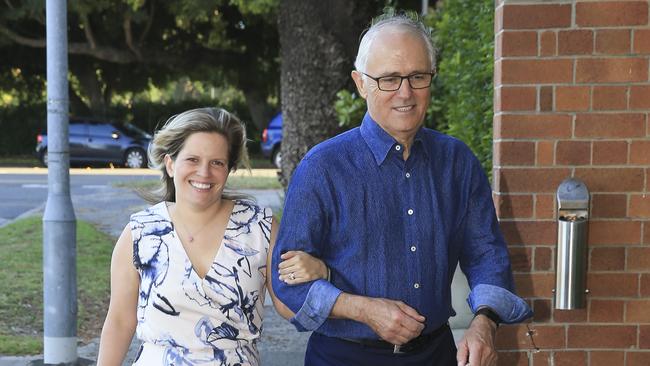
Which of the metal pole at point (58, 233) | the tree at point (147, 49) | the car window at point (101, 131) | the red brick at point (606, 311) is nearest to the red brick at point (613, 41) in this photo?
the red brick at point (606, 311)

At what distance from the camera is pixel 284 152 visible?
1087 cm

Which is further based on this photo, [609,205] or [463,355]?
[609,205]

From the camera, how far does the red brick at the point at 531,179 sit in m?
3.68

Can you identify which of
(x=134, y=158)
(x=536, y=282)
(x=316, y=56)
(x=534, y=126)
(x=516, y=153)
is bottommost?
(x=134, y=158)

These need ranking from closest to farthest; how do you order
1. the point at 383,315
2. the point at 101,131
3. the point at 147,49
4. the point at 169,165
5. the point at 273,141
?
1. the point at 383,315
2. the point at 169,165
3. the point at 101,131
4. the point at 273,141
5. the point at 147,49

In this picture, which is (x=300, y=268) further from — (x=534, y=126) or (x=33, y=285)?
(x=33, y=285)

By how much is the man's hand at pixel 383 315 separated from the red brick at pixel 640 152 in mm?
1570

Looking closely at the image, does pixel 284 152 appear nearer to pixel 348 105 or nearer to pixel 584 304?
pixel 348 105

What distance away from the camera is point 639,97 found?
11.9 feet

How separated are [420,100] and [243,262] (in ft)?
2.54

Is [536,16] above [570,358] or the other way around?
above

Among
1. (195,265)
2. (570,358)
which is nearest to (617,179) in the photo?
(570,358)

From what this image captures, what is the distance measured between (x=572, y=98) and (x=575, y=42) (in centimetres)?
22

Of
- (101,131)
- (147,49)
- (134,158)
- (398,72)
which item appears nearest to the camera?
(398,72)
